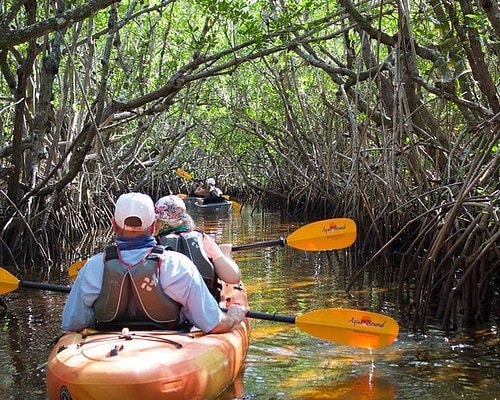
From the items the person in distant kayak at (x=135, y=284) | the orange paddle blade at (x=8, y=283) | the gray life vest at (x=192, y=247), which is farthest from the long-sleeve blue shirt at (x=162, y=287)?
the orange paddle blade at (x=8, y=283)

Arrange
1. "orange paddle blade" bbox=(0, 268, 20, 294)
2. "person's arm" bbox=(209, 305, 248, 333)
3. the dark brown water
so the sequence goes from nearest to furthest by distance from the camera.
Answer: "person's arm" bbox=(209, 305, 248, 333) < the dark brown water < "orange paddle blade" bbox=(0, 268, 20, 294)

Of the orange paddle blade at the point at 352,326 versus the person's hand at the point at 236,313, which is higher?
the person's hand at the point at 236,313

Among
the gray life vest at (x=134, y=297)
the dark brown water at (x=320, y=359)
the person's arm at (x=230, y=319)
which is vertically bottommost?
the dark brown water at (x=320, y=359)

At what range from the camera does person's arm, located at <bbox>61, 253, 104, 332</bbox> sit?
13.2 feet

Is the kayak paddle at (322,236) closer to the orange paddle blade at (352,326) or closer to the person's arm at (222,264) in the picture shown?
the person's arm at (222,264)

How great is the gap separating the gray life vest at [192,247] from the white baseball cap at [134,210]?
105 cm

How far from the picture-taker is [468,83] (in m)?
7.89

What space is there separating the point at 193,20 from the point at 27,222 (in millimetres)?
6208

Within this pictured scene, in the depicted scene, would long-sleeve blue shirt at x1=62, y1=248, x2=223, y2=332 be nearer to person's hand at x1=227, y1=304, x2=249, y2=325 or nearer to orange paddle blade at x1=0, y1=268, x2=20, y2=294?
person's hand at x1=227, y1=304, x2=249, y2=325

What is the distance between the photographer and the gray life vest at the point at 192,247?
5.07m

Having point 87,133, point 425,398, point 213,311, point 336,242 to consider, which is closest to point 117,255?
point 213,311

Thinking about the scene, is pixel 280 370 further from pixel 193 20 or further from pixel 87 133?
pixel 193 20

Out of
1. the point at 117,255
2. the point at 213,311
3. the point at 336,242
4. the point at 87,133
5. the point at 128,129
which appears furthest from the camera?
the point at 128,129

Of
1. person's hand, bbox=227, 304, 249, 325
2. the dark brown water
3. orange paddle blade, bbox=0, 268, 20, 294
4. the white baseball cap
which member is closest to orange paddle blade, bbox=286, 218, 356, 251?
the dark brown water
